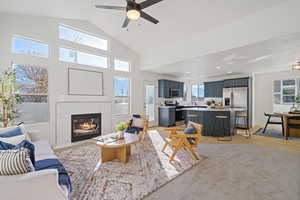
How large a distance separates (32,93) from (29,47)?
116 cm

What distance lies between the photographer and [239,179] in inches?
95.7

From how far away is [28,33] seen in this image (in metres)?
3.71

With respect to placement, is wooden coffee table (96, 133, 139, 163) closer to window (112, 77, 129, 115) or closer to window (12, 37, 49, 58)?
window (112, 77, 129, 115)

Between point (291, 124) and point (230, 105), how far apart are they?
7.14ft

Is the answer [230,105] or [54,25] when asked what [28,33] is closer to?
[54,25]

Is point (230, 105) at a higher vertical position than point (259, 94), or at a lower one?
lower

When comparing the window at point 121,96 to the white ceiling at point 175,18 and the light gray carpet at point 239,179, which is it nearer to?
the white ceiling at point 175,18

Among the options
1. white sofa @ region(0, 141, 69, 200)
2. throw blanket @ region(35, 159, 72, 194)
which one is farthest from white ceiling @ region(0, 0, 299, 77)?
white sofa @ region(0, 141, 69, 200)

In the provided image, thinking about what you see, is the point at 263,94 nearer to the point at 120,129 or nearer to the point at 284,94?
the point at 284,94

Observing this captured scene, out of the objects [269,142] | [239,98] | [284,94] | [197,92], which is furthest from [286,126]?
[197,92]

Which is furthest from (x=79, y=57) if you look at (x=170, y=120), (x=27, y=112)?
(x=170, y=120)

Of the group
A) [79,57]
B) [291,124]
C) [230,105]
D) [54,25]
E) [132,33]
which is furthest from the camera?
[230,105]

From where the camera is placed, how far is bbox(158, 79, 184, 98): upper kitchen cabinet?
7.25m

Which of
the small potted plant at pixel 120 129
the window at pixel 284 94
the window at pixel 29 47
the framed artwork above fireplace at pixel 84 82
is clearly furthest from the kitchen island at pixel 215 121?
the window at pixel 29 47
